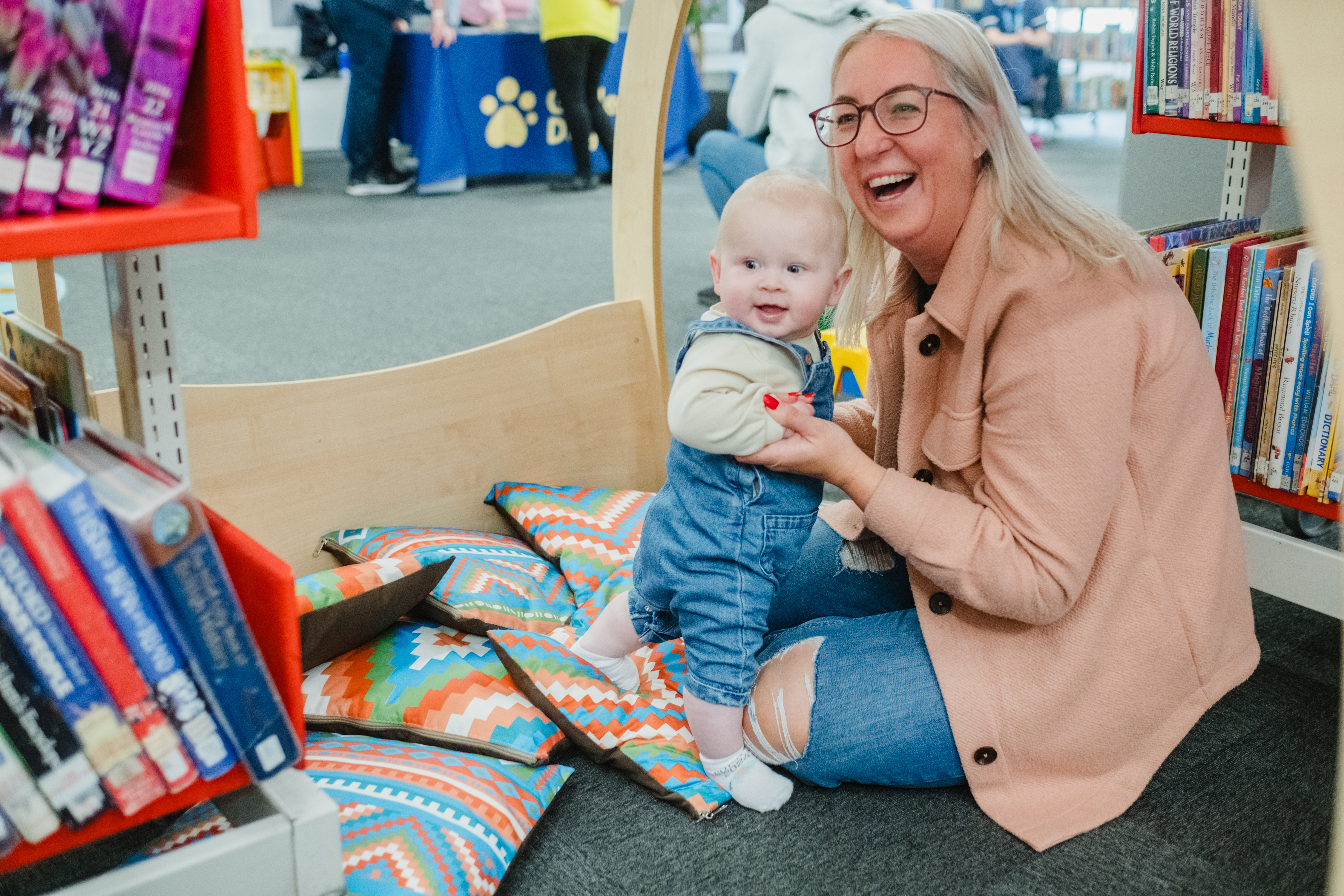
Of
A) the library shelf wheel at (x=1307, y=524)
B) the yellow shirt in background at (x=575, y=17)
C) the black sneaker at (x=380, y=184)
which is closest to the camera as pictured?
the library shelf wheel at (x=1307, y=524)

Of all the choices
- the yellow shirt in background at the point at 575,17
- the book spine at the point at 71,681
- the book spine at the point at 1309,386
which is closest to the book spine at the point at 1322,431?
the book spine at the point at 1309,386

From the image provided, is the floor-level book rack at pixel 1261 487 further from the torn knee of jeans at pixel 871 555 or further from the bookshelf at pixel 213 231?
the bookshelf at pixel 213 231

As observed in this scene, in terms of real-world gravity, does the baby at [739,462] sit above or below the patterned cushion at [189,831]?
above

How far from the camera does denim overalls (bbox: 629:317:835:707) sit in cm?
125

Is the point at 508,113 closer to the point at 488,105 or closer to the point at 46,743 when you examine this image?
the point at 488,105

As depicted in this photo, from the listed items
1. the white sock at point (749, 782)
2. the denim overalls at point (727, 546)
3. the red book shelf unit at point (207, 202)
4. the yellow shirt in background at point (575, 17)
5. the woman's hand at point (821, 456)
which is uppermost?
the yellow shirt in background at point (575, 17)

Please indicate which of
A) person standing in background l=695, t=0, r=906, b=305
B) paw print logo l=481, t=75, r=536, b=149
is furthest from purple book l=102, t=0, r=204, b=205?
paw print logo l=481, t=75, r=536, b=149

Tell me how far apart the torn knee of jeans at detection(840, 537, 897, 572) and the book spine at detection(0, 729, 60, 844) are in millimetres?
982

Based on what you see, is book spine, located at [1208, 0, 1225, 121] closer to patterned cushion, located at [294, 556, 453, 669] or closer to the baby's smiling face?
the baby's smiling face

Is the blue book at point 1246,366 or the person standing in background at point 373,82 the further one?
the person standing in background at point 373,82

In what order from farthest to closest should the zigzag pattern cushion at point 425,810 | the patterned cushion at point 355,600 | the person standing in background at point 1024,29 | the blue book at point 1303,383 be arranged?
the person standing in background at point 1024,29 < the blue book at point 1303,383 < the patterned cushion at point 355,600 < the zigzag pattern cushion at point 425,810

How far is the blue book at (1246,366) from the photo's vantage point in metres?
1.64

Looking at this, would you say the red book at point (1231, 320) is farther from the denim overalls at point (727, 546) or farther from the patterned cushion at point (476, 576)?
the patterned cushion at point (476, 576)

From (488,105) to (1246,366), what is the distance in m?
4.80
